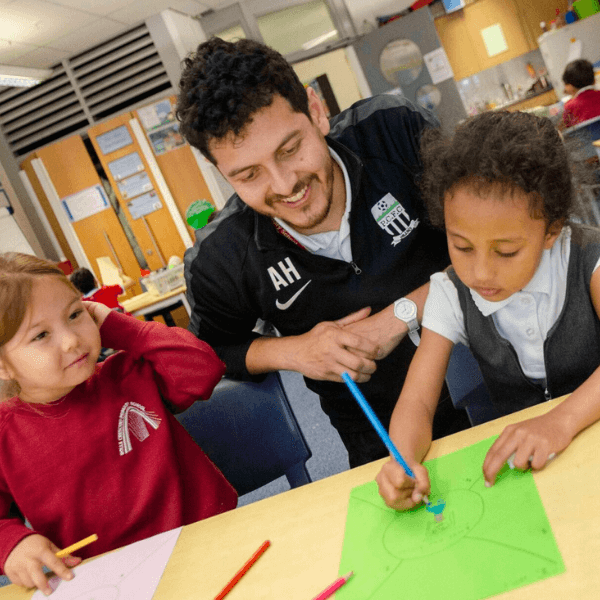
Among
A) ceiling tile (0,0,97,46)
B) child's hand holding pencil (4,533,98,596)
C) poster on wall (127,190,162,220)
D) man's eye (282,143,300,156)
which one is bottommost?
child's hand holding pencil (4,533,98,596)

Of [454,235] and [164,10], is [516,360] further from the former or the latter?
[164,10]

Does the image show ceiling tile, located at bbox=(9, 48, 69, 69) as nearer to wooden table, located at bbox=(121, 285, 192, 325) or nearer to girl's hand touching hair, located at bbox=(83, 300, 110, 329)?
wooden table, located at bbox=(121, 285, 192, 325)

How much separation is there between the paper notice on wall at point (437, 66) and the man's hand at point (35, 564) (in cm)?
530

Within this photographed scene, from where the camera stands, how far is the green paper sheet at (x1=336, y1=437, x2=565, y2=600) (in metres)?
0.57

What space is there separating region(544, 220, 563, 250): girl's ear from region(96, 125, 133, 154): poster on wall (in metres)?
5.05

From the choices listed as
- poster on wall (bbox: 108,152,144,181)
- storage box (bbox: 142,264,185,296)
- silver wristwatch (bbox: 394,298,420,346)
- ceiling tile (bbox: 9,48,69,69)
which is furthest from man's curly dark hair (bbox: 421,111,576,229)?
ceiling tile (bbox: 9,48,69,69)

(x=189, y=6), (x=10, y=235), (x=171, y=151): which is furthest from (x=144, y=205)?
(x=189, y=6)

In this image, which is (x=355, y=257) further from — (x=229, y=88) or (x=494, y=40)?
(x=494, y=40)

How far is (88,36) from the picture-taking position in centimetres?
513

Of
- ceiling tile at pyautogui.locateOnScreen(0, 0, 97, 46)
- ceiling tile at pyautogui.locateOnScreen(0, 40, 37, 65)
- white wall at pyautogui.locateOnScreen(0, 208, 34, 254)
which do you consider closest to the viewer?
ceiling tile at pyautogui.locateOnScreen(0, 0, 97, 46)

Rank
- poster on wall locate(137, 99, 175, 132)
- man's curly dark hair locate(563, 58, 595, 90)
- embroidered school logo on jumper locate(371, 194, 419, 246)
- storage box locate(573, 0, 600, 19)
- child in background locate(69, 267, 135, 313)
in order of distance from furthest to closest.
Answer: storage box locate(573, 0, 600, 19) < poster on wall locate(137, 99, 175, 132) < man's curly dark hair locate(563, 58, 595, 90) < child in background locate(69, 267, 135, 313) < embroidered school logo on jumper locate(371, 194, 419, 246)

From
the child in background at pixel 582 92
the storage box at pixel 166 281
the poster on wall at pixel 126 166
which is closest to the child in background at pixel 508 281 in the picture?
the child in background at pixel 582 92

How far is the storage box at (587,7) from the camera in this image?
5.74 m

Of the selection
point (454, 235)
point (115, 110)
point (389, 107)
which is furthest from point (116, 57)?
point (454, 235)
